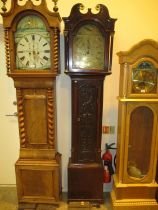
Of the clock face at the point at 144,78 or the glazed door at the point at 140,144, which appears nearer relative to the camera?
the clock face at the point at 144,78

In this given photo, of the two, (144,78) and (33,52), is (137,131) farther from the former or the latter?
(33,52)

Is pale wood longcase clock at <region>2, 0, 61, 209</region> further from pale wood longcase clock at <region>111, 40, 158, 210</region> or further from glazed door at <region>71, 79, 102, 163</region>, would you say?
pale wood longcase clock at <region>111, 40, 158, 210</region>

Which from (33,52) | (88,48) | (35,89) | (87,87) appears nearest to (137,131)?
(87,87)

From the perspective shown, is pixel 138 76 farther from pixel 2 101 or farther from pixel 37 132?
pixel 2 101

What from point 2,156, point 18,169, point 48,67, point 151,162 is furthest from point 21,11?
point 151,162

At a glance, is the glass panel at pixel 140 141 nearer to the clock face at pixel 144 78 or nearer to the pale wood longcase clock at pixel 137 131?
the pale wood longcase clock at pixel 137 131

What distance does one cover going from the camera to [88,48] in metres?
1.77

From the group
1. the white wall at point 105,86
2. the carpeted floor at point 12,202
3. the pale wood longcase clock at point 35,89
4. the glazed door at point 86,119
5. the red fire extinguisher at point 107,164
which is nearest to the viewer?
the pale wood longcase clock at point 35,89

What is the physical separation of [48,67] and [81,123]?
656 mm

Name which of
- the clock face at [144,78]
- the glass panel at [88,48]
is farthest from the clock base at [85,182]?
the glass panel at [88,48]

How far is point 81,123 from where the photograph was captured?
6.30 feet

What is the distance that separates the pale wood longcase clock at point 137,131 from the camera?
171cm

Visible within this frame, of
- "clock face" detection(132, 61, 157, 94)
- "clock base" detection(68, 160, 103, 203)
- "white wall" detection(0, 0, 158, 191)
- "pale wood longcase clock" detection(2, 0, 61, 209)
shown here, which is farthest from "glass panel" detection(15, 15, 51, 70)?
"clock base" detection(68, 160, 103, 203)

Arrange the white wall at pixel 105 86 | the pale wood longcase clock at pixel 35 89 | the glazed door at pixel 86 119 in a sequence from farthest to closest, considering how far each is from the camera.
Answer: the white wall at pixel 105 86 → the glazed door at pixel 86 119 → the pale wood longcase clock at pixel 35 89
